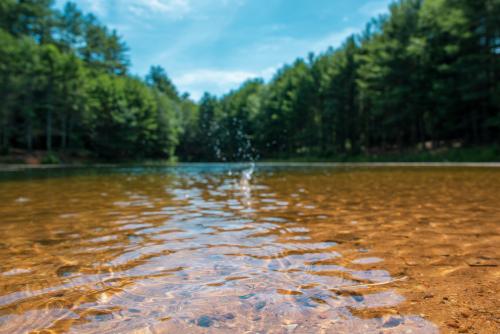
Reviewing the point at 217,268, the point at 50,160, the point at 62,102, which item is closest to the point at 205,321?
the point at 217,268

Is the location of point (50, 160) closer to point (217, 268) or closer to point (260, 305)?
point (217, 268)

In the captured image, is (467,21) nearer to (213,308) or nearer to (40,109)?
(213,308)

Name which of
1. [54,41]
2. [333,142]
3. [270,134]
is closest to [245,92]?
[270,134]

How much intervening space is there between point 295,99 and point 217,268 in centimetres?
4898

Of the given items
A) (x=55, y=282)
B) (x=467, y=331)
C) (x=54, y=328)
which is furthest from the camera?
(x=55, y=282)

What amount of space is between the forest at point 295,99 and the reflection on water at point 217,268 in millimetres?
27109

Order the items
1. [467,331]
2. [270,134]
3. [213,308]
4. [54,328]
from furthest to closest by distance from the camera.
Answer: [270,134], [213,308], [54,328], [467,331]

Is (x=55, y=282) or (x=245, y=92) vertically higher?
(x=245, y=92)

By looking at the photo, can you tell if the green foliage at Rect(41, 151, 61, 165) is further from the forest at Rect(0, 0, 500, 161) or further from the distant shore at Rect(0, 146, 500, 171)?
the forest at Rect(0, 0, 500, 161)

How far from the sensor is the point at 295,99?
49875 mm

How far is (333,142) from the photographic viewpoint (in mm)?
48406

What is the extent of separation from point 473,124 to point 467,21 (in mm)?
8664

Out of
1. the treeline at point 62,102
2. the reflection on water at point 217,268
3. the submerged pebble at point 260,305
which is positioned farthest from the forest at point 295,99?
the submerged pebble at point 260,305

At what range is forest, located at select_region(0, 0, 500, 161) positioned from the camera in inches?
1128
